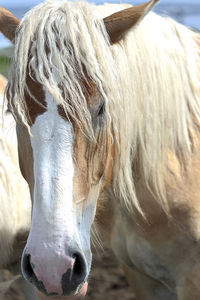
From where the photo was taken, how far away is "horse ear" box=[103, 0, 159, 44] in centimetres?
220

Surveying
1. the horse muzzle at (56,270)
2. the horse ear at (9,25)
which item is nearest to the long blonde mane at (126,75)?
the horse ear at (9,25)

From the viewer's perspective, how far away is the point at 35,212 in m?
2.05

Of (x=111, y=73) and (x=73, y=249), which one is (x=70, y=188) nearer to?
(x=73, y=249)

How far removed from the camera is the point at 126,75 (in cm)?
229

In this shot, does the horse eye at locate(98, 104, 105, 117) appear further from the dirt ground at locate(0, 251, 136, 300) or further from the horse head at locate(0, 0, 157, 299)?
the dirt ground at locate(0, 251, 136, 300)

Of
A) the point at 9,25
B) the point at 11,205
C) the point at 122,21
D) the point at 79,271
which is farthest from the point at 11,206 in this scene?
the point at 122,21

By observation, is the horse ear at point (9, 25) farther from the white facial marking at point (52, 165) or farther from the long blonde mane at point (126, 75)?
the white facial marking at point (52, 165)

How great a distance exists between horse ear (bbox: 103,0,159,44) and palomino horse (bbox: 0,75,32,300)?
1.27 metres

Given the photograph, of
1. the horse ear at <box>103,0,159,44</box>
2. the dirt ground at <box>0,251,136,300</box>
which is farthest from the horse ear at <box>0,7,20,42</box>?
the dirt ground at <box>0,251,136,300</box>

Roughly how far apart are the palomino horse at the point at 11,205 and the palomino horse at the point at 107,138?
78 cm

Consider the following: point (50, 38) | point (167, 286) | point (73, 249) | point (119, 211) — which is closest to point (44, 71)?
point (50, 38)

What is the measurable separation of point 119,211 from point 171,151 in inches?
14.6

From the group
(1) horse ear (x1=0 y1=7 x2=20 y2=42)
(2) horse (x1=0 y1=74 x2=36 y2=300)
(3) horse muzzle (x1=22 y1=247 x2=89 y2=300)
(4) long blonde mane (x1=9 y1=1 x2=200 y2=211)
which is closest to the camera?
(3) horse muzzle (x1=22 y1=247 x2=89 y2=300)

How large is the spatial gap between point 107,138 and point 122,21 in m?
0.44
